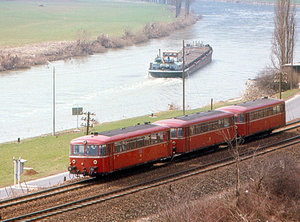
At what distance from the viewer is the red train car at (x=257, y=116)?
3825 centimetres

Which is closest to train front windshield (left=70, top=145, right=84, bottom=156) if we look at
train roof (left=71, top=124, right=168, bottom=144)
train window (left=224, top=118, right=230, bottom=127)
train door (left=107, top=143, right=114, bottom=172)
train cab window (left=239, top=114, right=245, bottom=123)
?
train roof (left=71, top=124, right=168, bottom=144)

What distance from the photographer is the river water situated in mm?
64250

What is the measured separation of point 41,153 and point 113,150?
53.5 feet

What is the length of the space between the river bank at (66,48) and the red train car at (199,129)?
67860mm

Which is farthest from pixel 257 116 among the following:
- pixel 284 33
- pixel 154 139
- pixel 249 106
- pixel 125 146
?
pixel 284 33

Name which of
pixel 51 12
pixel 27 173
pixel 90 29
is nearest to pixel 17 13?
pixel 51 12

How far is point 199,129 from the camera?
3459 cm

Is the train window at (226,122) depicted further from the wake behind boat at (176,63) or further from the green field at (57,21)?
the green field at (57,21)

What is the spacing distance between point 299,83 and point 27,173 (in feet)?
158

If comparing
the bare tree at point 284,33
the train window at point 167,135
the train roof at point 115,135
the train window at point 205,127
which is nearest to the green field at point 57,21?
the bare tree at point 284,33

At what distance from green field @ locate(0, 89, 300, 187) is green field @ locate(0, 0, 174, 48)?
241 ft

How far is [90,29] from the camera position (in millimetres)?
151500

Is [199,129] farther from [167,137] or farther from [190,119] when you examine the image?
[167,137]

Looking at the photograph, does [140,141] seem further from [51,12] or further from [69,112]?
[51,12]
